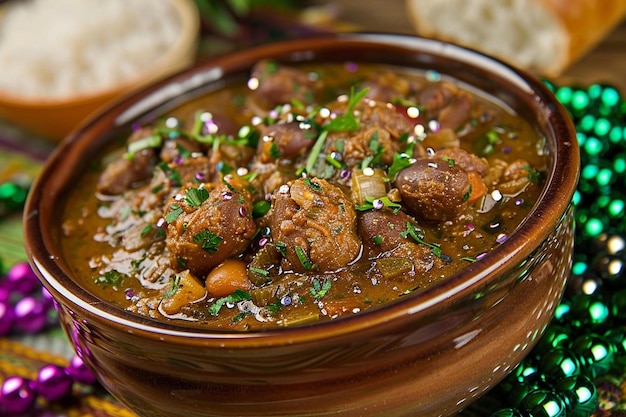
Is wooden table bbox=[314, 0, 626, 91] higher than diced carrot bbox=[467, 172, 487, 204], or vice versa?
diced carrot bbox=[467, 172, 487, 204]

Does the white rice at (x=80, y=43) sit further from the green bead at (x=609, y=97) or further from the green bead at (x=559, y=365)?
the green bead at (x=559, y=365)

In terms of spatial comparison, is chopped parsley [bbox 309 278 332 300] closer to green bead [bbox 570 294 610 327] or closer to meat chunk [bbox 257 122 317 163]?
meat chunk [bbox 257 122 317 163]

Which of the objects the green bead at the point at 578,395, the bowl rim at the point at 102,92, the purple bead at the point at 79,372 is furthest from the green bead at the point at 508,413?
the bowl rim at the point at 102,92

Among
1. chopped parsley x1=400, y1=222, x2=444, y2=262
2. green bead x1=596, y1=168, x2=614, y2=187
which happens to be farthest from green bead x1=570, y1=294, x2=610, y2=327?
chopped parsley x1=400, y1=222, x2=444, y2=262

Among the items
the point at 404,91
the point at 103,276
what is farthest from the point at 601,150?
the point at 103,276

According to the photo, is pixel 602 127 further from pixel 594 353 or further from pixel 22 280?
pixel 22 280

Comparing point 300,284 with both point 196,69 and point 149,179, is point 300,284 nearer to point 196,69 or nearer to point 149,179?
point 149,179
